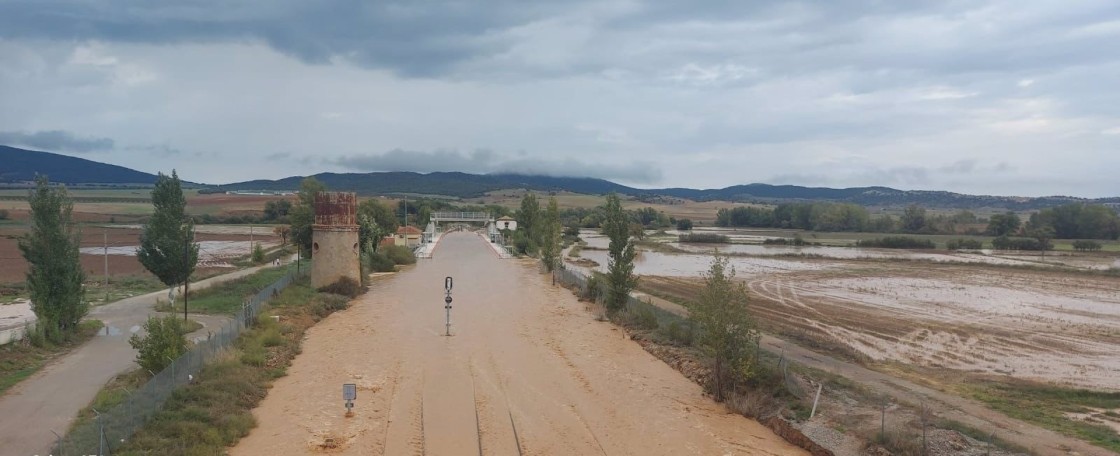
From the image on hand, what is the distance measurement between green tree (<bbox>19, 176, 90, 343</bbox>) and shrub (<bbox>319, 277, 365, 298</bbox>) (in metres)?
9.77

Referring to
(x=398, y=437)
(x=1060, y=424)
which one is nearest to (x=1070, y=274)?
(x=1060, y=424)

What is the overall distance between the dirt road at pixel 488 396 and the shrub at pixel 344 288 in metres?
3.10

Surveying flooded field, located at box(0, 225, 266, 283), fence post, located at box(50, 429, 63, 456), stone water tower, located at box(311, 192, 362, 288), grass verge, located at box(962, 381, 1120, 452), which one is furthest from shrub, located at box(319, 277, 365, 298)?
grass verge, located at box(962, 381, 1120, 452)

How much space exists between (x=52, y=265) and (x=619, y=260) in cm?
1762

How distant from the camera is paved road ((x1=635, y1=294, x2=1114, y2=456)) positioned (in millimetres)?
12562

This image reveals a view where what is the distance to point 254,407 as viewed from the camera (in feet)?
48.7

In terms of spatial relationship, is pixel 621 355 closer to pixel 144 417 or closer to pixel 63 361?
pixel 144 417

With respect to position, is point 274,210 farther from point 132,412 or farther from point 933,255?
point 132,412

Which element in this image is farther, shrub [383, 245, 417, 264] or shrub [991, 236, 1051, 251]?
shrub [991, 236, 1051, 251]

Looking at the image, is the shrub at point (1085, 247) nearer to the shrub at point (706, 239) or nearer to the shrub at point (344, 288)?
the shrub at point (706, 239)

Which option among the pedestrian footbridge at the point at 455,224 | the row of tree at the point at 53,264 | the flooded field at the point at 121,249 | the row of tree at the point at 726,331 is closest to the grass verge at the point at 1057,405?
the row of tree at the point at 726,331

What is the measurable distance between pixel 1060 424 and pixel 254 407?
16.2m

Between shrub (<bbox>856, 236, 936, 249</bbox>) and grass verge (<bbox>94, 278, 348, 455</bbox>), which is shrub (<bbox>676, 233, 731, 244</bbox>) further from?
grass verge (<bbox>94, 278, 348, 455</bbox>)

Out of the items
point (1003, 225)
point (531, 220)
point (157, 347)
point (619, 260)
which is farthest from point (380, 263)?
point (1003, 225)
